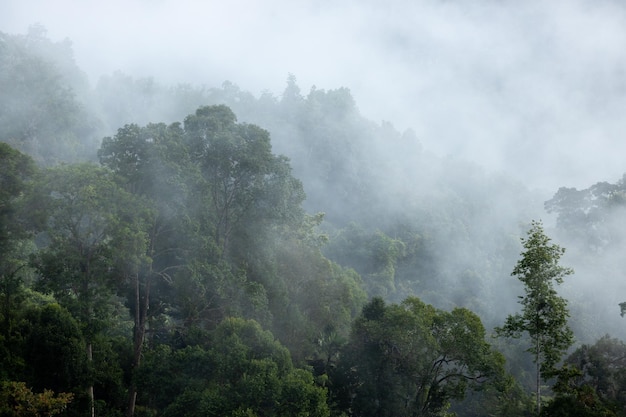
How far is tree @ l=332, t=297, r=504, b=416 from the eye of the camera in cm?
2066

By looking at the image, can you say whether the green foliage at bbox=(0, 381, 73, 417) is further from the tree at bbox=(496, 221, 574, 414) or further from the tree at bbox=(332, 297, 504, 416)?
the tree at bbox=(332, 297, 504, 416)

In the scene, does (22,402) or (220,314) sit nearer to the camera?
(22,402)

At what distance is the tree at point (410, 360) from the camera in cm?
2066

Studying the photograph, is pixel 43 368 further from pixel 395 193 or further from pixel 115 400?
pixel 395 193

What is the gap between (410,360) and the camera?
22.6 metres

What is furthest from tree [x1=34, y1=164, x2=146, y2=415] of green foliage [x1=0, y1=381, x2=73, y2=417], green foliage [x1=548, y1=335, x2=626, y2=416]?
green foliage [x1=548, y1=335, x2=626, y2=416]

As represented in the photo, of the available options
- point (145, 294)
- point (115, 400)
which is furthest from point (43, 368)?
point (145, 294)

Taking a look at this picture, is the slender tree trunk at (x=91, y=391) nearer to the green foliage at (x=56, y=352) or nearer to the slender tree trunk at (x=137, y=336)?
the green foliage at (x=56, y=352)

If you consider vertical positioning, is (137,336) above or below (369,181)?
below

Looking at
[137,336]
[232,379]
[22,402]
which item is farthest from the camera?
[137,336]

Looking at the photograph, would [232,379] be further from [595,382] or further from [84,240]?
[595,382]

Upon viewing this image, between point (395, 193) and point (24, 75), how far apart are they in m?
45.5

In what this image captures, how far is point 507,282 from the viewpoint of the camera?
5306 cm

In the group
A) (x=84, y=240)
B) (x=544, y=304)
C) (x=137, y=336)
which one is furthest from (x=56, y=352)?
(x=544, y=304)
